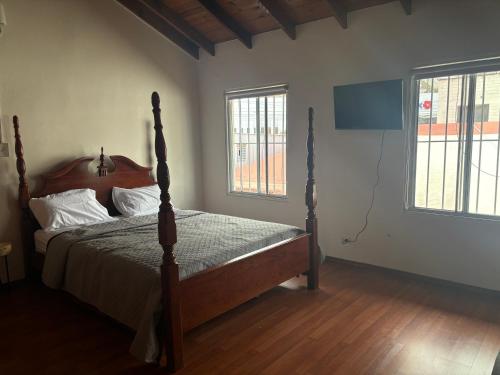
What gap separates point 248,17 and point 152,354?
344 cm

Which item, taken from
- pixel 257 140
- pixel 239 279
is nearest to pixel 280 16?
pixel 257 140

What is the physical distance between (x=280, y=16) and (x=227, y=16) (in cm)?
64

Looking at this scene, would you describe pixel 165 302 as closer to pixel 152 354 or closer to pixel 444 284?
pixel 152 354

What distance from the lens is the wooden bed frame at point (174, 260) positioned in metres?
2.16

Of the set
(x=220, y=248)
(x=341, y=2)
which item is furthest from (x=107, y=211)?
(x=341, y=2)

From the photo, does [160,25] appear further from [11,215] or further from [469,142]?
[469,142]

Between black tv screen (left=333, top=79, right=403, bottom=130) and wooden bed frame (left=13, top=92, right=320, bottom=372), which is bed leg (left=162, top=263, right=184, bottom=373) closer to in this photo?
wooden bed frame (left=13, top=92, right=320, bottom=372)

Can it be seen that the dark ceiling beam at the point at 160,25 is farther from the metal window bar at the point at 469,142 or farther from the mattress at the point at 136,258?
the metal window bar at the point at 469,142

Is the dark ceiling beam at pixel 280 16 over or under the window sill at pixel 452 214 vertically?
over

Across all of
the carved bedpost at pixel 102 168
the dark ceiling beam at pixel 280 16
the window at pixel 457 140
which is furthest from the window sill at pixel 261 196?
the dark ceiling beam at pixel 280 16

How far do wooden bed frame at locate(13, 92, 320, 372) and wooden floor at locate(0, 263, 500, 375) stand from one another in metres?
0.20

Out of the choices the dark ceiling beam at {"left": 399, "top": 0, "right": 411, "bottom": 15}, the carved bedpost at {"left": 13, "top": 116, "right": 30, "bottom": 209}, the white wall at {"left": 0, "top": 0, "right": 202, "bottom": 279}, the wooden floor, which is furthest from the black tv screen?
the carved bedpost at {"left": 13, "top": 116, "right": 30, "bottom": 209}

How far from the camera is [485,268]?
126 inches

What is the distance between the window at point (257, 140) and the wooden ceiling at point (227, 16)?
654 mm
